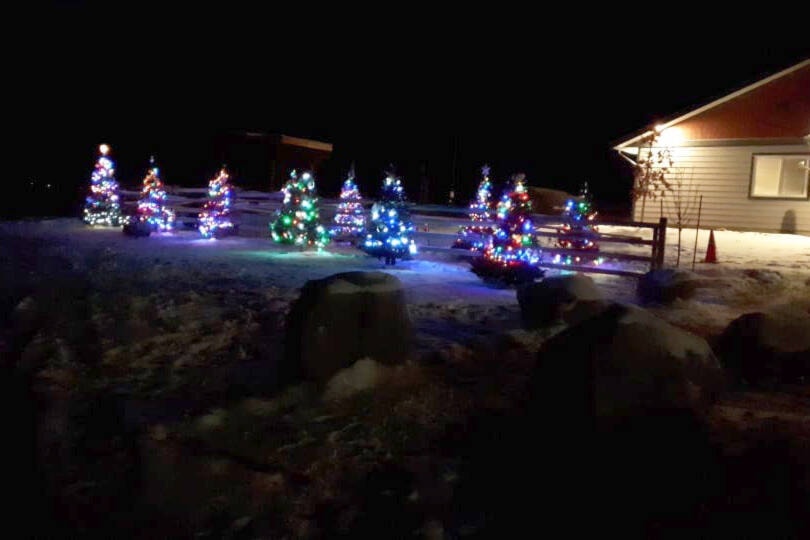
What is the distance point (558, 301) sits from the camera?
8320 mm

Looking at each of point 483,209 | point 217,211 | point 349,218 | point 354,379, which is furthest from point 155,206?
point 354,379

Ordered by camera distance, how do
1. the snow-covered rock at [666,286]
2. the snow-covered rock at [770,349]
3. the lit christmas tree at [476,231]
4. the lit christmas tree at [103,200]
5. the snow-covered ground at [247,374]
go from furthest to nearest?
1. the lit christmas tree at [103,200]
2. the lit christmas tree at [476,231]
3. the snow-covered rock at [666,286]
4. the snow-covered rock at [770,349]
5. the snow-covered ground at [247,374]

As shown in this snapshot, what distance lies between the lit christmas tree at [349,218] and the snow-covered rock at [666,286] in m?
7.15

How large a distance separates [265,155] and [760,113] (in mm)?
16188

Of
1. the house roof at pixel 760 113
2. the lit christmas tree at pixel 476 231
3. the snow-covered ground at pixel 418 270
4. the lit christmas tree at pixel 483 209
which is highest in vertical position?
the house roof at pixel 760 113

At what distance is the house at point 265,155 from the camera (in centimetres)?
2458

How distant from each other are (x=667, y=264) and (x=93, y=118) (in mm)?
43662

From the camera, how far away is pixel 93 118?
1934 inches

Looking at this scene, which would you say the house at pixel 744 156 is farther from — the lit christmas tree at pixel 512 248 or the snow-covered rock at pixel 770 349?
the snow-covered rock at pixel 770 349

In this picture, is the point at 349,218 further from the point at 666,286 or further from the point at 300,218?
the point at 666,286

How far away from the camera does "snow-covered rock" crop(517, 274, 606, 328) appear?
812cm

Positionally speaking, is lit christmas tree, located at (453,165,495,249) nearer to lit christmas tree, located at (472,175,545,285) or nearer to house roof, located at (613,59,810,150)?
lit christmas tree, located at (472,175,545,285)

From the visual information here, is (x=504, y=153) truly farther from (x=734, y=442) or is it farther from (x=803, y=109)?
(x=734, y=442)

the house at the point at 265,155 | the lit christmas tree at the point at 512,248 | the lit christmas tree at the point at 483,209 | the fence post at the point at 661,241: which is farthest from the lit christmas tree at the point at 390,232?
the house at the point at 265,155
